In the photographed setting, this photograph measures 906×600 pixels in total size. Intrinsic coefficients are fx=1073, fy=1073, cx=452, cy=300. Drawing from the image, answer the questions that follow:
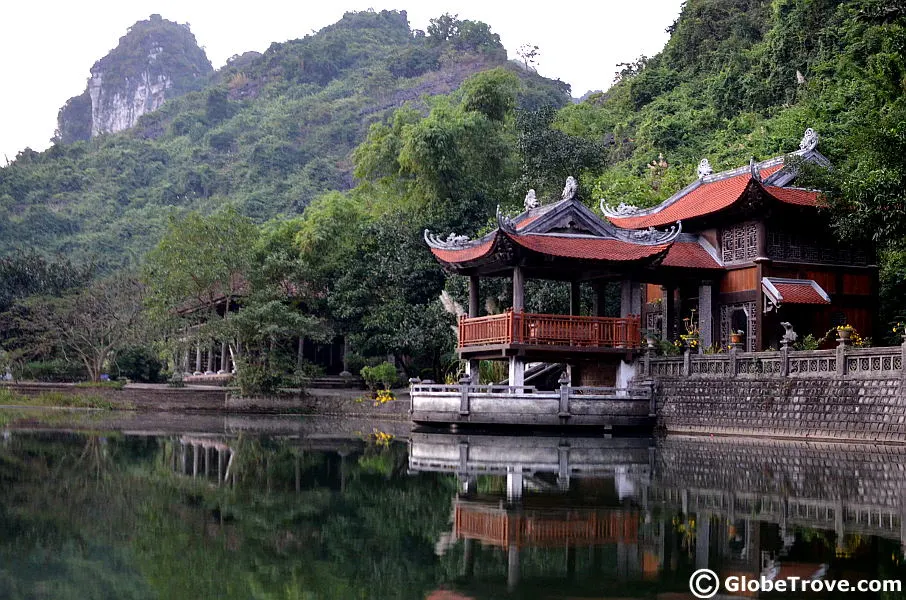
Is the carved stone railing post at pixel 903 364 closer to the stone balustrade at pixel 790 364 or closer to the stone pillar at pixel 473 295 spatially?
the stone balustrade at pixel 790 364

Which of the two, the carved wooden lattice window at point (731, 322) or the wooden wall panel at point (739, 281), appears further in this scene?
the carved wooden lattice window at point (731, 322)

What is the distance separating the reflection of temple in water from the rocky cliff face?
5024 inches

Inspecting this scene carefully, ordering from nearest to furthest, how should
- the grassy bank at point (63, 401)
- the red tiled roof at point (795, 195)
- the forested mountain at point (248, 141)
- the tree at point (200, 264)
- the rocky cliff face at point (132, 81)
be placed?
the red tiled roof at point (795, 195), the grassy bank at point (63, 401), the tree at point (200, 264), the forested mountain at point (248, 141), the rocky cliff face at point (132, 81)

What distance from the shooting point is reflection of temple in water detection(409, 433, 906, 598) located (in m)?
7.83

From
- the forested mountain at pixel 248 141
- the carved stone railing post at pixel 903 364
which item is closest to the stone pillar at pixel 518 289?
the carved stone railing post at pixel 903 364

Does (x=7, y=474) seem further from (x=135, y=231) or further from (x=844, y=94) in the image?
(x=135, y=231)

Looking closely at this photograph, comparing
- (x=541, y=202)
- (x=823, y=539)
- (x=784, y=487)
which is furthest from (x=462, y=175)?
(x=823, y=539)

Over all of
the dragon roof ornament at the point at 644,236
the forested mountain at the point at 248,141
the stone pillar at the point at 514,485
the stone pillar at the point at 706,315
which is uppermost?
the forested mountain at the point at 248,141

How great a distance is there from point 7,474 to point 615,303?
72.2 feet

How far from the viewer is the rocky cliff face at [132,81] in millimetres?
136375

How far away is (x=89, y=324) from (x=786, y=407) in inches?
1067

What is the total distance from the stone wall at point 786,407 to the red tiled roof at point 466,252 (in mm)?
5187

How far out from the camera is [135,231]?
241 feet

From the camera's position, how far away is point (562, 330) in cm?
2588
